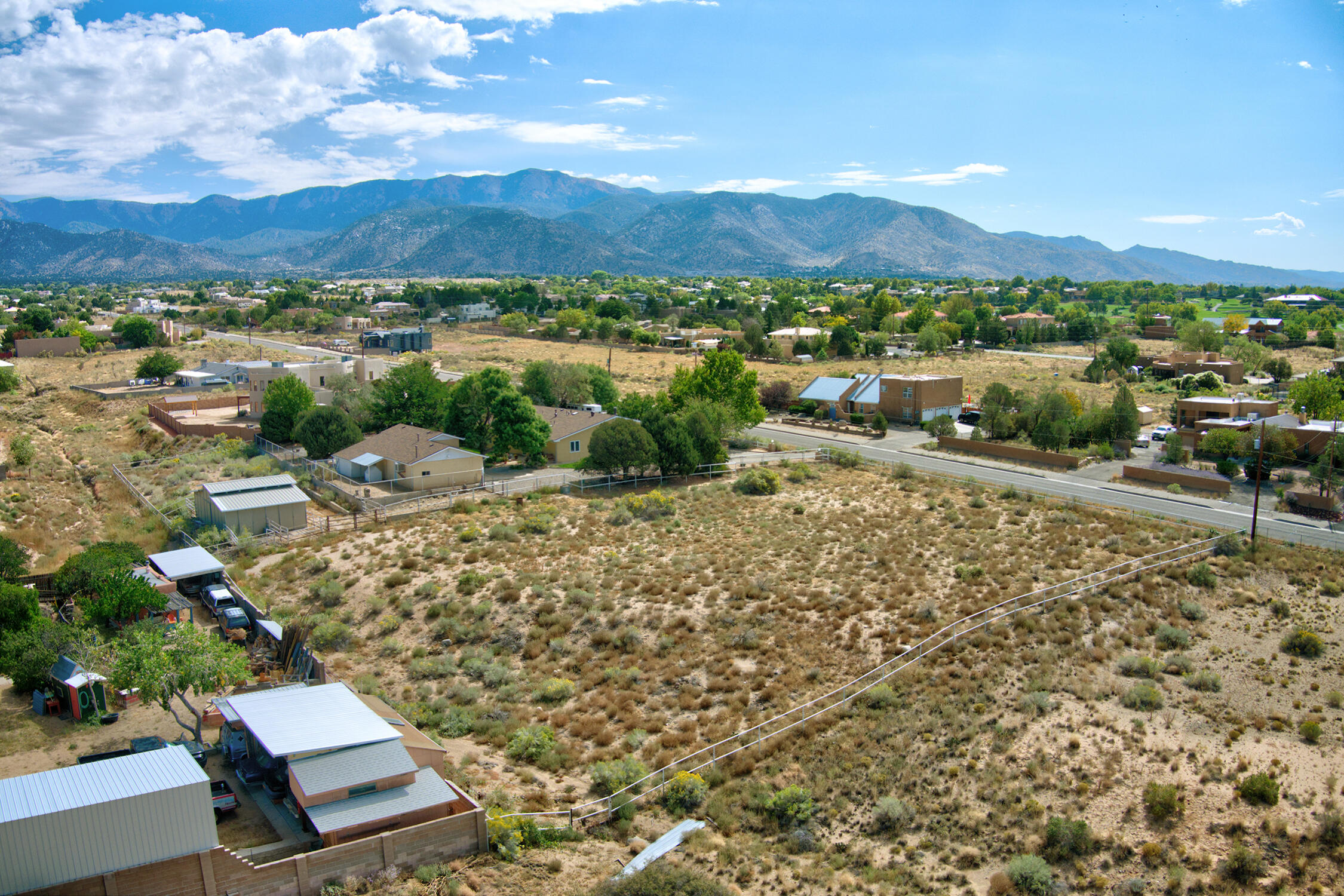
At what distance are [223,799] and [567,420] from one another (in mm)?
35480

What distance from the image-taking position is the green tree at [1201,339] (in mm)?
95812

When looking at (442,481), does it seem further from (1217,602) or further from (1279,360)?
(1279,360)

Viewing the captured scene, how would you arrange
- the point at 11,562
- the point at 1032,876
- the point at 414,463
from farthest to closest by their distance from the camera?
1. the point at 414,463
2. the point at 11,562
3. the point at 1032,876

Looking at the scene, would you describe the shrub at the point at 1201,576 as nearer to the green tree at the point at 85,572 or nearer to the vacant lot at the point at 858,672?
the vacant lot at the point at 858,672

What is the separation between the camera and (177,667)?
1898cm

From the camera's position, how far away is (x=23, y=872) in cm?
1364

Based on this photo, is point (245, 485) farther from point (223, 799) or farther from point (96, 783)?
point (96, 783)

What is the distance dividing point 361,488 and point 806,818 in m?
31.3

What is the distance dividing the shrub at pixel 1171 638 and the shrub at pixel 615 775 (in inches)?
631

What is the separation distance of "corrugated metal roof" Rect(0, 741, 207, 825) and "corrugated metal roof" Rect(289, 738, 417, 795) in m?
1.97

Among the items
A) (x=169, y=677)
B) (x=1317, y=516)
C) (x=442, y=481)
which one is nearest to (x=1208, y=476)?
(x=1317, y=516)

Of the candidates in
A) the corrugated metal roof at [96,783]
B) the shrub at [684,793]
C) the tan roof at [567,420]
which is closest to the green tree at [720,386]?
the tan roof at [567,420]

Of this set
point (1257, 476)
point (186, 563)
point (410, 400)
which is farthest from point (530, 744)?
point (410, 400)

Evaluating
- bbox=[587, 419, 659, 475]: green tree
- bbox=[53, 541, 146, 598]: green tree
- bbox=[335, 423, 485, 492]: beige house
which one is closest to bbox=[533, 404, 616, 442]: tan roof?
bbox=[587, 419, 659, 475]: green tree
